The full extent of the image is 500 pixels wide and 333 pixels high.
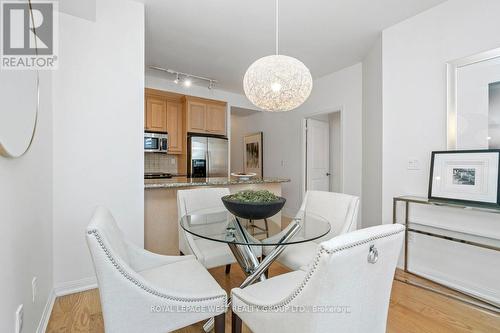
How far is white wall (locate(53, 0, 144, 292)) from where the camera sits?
184 cm

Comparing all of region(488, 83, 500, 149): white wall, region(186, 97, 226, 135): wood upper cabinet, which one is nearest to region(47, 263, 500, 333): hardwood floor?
region(488, 83, 500, 149): white wall

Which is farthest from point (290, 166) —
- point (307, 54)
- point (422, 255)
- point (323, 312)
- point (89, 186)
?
point (323, 312)

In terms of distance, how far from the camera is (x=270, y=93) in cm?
172

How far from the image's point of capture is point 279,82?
1.68m

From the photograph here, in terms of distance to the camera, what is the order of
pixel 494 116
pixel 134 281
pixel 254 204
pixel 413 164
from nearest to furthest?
1. pixel 134 281
2. pixel 254 204
3. pixel 494 116
4. pixel 413 164

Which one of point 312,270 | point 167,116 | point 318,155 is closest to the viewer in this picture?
point 312,270

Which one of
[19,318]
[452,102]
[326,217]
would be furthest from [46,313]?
[452,102]

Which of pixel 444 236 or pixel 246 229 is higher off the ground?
pixel 246 229

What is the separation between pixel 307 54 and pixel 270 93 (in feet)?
6.39

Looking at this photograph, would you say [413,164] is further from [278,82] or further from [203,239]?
[203,239]

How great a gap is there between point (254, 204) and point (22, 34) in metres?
1.45

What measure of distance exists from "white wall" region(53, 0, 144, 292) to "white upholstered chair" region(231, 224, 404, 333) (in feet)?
5.35

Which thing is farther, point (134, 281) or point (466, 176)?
point (466, 176)

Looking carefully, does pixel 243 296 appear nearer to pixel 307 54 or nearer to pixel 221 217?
pixel 221 217
